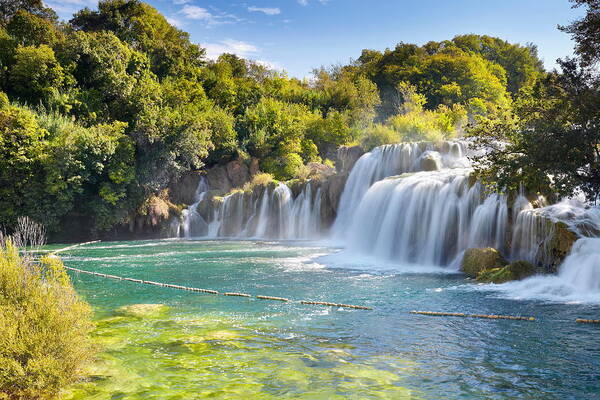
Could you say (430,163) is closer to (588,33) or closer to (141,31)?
(588,33)

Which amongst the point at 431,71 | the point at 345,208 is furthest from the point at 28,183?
the point at 431,71

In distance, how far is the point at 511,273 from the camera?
1450 centimetres

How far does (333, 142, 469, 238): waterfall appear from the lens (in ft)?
92.2

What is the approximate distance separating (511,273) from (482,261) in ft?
4.73

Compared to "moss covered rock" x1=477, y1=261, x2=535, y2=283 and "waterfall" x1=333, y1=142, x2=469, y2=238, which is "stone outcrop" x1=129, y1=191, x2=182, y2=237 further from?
"moss covered rock" x1=477, y1=261, x2=535, y2=283

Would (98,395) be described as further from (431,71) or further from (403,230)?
(431,71)

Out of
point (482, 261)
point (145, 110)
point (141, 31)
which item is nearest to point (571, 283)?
point (482, 261)

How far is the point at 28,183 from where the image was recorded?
98.3 feet

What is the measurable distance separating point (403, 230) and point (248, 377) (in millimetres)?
14560

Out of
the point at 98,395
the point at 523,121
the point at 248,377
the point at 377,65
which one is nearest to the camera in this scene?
the point at 98,395

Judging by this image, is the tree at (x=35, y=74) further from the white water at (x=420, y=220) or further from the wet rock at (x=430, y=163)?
the wet rock at (x=430, y=163)

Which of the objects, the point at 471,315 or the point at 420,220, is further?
the point at 420,220

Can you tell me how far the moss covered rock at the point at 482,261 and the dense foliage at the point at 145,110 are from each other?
20.2 metres

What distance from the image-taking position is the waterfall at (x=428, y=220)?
17.7 m
